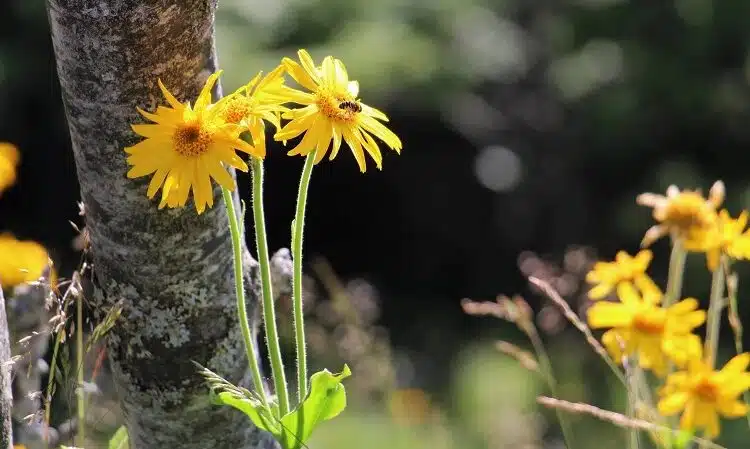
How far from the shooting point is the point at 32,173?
4.56 meters

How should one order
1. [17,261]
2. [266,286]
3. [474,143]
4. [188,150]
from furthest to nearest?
[474,143], [17,261], [266,286], [188,150]

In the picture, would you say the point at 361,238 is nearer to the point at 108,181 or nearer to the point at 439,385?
the point at 439,385

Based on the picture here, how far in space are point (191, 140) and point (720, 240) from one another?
3.07 ft

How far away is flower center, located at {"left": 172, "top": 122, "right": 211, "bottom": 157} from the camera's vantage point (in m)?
1.16

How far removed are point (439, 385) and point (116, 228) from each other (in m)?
2.76

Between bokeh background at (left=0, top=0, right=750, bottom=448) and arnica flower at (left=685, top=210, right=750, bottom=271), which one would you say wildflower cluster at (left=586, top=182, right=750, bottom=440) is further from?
bokeh background at (left=0, top=0, right=750, bottom=448)

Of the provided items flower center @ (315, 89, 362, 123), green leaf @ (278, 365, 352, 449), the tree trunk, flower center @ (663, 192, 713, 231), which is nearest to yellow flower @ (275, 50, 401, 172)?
flower center @ (315, 89, 362, 123)

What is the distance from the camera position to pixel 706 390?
63.1 inches

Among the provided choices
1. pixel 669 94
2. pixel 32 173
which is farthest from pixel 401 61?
pixel 32 173

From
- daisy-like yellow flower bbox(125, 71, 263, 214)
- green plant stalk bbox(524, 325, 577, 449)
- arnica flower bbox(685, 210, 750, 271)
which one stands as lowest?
green plant stalk bbox(524, 325, 577, 449)

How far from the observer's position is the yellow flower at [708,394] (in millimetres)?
1581

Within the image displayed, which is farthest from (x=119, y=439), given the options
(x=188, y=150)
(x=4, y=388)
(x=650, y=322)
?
(x=650, y=322)

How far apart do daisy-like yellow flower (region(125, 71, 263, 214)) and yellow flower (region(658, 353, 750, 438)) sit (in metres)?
0.80

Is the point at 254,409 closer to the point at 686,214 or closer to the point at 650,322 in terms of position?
the point at 650,322
